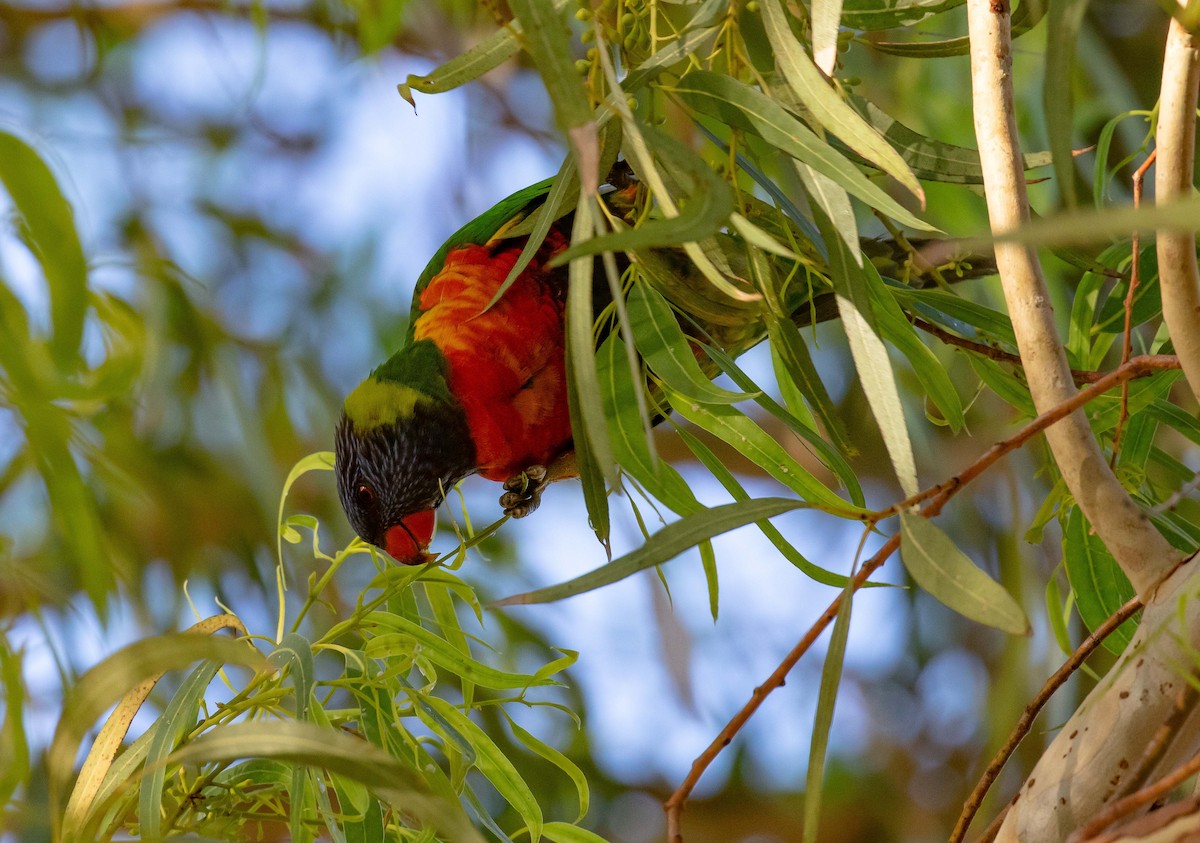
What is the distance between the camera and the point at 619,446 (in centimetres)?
68

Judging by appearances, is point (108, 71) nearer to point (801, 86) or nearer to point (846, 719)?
point (801, 86)

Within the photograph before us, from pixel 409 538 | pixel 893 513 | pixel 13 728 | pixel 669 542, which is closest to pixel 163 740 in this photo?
pixel 13 728

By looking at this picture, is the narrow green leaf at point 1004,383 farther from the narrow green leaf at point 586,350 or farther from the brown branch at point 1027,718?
the narrow green leaf at point 586,350

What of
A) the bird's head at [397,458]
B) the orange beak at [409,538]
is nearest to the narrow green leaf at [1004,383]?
the bird's head at [397,458]

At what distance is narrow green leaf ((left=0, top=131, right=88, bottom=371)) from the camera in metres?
0.53

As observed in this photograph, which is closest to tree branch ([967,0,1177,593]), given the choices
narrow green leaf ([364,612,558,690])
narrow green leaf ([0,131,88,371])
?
narrow green leaf ([364,612,558,690])

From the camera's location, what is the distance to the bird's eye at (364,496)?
1.26 m

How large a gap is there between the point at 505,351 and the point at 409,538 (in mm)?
314

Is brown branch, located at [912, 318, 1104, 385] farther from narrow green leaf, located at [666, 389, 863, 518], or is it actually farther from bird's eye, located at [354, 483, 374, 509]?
bird's eye, located at [354, 483, 374, 509]

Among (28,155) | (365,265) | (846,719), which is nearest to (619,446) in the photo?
(28,155)

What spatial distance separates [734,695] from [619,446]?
2165 millimetres

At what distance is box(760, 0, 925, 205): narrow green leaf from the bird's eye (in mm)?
837

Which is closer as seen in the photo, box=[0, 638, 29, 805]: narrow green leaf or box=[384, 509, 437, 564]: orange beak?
box=[0, 638, 29, 805]: narrow green leaf

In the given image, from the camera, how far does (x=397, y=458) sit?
48.2 inches
